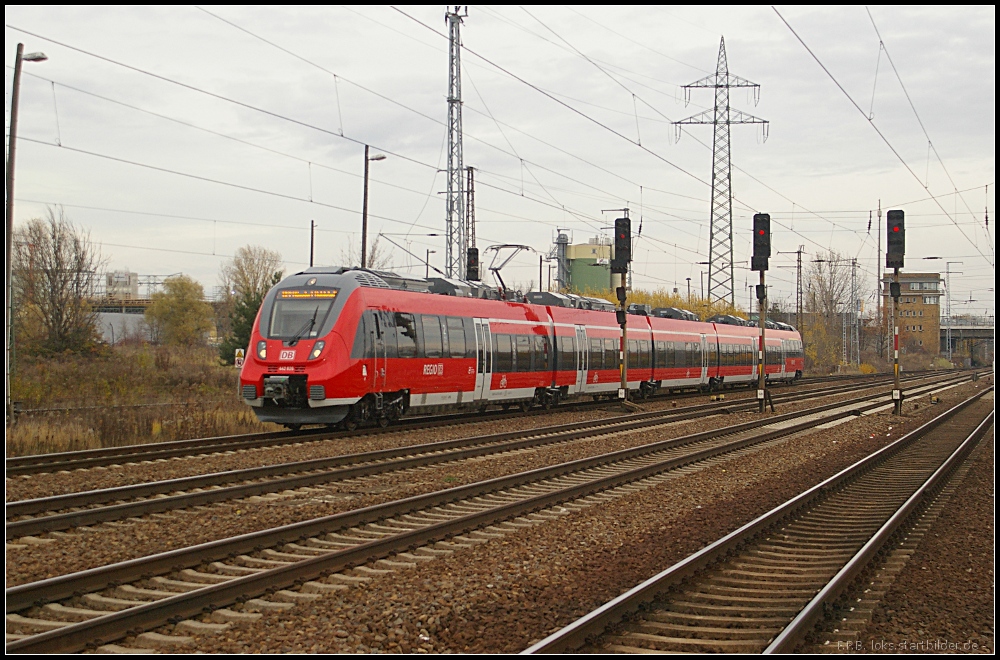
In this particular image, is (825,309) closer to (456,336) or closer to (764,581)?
(456,336)

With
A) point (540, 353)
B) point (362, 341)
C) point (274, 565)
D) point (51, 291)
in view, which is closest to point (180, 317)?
point (51, 291)

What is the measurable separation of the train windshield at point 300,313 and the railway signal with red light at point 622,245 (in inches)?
460

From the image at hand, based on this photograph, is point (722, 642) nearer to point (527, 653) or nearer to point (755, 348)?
point (527, 653)

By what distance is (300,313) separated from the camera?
19.7 metres

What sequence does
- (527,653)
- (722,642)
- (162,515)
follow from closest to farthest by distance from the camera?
1. (527,653)
2. (722,642)
3. (162,515)

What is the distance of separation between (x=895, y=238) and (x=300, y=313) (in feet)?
62.8

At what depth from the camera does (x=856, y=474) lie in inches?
630

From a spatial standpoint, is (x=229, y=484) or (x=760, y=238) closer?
(x=229, y=484)

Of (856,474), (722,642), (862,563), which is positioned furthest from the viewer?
(856,474)

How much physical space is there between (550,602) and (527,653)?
1.74 m

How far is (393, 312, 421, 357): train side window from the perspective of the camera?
21.0 metres

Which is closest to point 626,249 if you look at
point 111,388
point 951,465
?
point 951,465

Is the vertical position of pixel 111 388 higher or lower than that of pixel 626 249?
lower

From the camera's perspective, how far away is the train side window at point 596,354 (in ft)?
105
